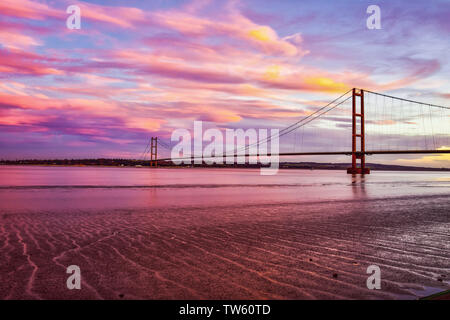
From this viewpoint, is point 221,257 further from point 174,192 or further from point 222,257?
point 174,192

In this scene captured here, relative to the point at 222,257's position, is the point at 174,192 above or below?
below

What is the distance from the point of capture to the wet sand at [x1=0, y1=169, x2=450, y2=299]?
3117 millimetres

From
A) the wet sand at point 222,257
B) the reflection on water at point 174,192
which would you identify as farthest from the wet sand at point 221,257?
the reflection on water at point 174,192

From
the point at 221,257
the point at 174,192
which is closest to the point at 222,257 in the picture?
the point at 221,257

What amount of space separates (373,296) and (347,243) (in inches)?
93.3

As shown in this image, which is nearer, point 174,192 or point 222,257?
point 222,257

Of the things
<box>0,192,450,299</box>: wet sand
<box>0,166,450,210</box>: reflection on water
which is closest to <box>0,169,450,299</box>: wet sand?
<box>0,192,450,299</box>: wet sand

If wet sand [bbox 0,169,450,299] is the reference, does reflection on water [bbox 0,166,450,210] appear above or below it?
below

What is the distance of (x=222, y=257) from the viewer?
4.34 metres

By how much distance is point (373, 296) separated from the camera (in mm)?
2996

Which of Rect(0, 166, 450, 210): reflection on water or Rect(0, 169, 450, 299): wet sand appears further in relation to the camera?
Rect(0, 166, 450, 210): reflection on water

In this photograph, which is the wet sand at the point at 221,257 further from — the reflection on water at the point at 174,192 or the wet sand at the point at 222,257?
the reflection on water at the point at 174,192

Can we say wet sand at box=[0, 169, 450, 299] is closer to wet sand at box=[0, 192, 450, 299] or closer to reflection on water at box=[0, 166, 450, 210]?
wet sand at box=[0, 192, 450, 299]
